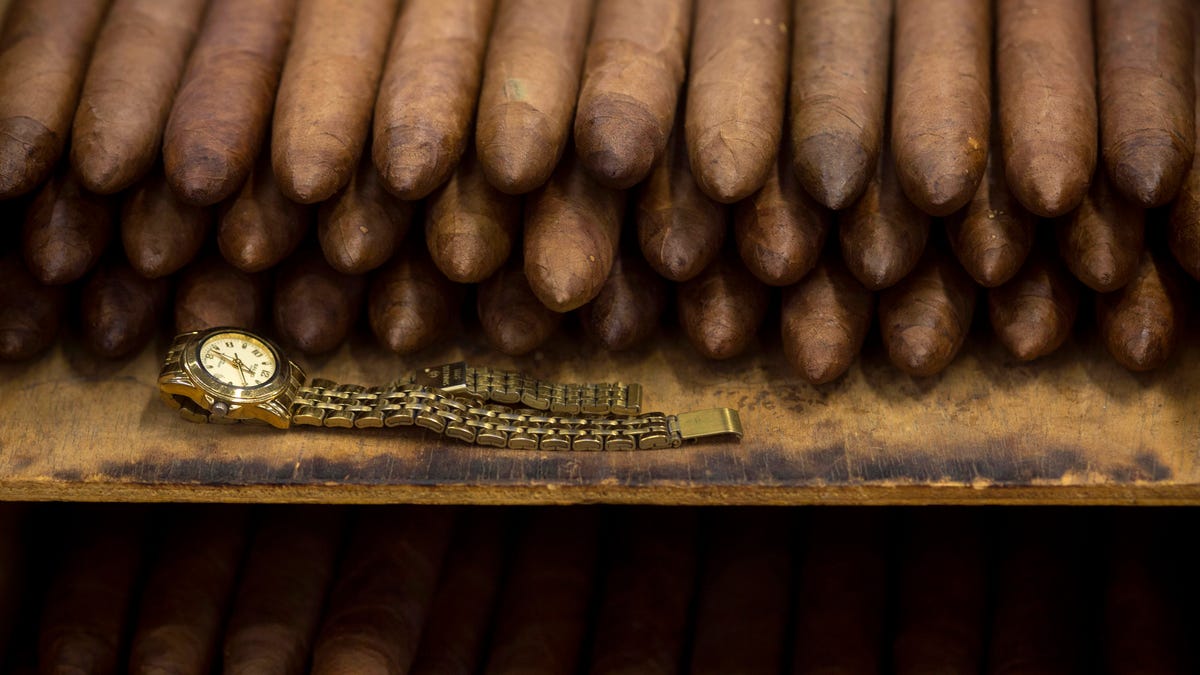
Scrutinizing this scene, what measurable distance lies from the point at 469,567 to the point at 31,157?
77 centimetres

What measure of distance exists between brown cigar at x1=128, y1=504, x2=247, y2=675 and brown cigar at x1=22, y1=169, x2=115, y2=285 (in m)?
0.45

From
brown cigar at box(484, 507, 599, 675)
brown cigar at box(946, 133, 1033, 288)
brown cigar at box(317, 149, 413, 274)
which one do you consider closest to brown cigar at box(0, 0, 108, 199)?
brown cigar at box(317, 149, 413, 274)

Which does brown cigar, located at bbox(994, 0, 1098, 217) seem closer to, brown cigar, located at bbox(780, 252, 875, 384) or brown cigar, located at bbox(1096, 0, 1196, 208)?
brown cigar, located at bbox(1096, 0, 1196, 208)

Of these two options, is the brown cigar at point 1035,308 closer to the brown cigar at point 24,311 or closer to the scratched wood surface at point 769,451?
the scratched wood surface at point 769,451

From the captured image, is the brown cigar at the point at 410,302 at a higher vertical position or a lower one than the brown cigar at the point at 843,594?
higher

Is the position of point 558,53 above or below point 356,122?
above

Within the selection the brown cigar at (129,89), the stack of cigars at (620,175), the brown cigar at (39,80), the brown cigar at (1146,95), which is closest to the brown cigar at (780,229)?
the stack of cigars at (620,175)

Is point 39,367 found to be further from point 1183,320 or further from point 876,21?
point 1183,320

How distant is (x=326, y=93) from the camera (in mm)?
1607

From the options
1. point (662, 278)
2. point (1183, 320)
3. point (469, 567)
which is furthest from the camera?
point (469, 567)

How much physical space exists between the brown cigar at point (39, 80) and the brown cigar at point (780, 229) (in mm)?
802

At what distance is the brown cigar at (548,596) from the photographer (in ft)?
5.82

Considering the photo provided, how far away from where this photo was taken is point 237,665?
174 cm

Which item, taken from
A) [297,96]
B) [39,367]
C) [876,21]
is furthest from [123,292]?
[876,21]
